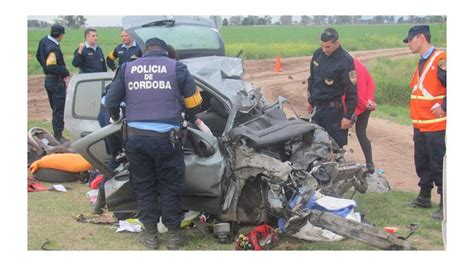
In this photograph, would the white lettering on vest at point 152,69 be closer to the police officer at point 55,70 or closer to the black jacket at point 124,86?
the black jacket at point 124,86

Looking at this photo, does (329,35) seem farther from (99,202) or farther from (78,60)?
(78,60)

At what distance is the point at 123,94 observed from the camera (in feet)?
16.5

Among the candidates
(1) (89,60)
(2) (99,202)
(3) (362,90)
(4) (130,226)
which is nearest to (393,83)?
(3) (362,90)

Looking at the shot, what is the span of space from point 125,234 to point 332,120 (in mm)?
2699

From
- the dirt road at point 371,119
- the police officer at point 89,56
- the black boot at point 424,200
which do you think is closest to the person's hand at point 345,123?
the black boot at point 424,200

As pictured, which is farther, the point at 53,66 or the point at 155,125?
the point at 53,66

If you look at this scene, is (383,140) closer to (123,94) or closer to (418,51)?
(418,51)

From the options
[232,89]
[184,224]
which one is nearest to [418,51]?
[232,89]

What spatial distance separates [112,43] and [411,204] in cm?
766

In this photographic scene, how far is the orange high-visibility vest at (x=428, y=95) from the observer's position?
5.84 metres

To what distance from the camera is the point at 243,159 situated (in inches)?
202

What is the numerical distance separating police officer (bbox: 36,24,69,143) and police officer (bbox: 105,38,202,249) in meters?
4.30

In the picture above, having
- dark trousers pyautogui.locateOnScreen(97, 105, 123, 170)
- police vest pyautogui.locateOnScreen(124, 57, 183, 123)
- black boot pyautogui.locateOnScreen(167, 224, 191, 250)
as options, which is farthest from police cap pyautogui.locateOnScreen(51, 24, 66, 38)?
black boot pyautogui.locateOnScreen(167, 224, 191, 250)

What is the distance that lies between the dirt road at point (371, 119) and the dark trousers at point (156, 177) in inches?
133
